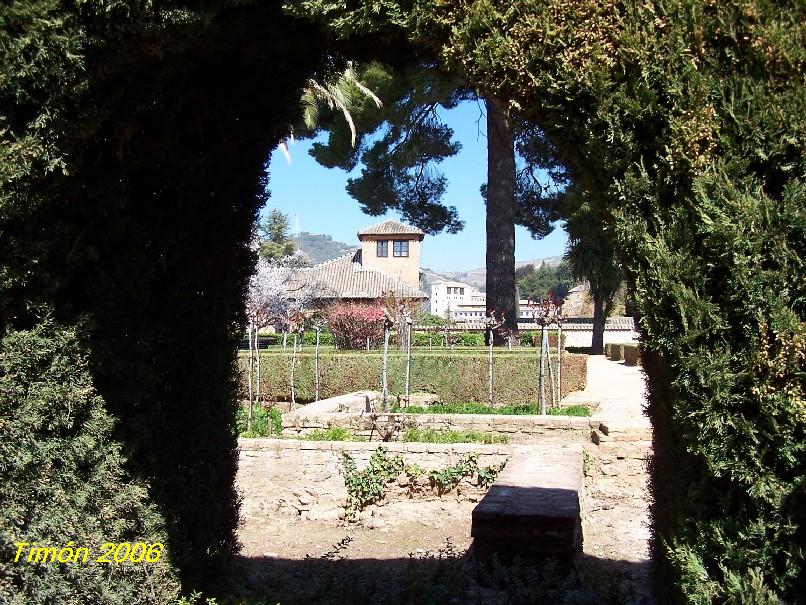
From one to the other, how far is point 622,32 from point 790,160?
0.62 meters

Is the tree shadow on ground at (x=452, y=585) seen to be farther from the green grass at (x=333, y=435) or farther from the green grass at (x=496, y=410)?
the green grass at (x=496, y=410)

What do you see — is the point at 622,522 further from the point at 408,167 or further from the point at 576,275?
the point at 576,275

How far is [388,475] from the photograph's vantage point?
26.2 feet

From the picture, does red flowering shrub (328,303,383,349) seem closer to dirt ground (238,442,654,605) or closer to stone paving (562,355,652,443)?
stone paving (562,355,652,443)

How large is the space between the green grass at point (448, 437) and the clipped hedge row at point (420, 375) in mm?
3607

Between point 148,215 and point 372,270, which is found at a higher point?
point 372,270

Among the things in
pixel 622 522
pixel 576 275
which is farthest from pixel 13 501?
pixel 576 275

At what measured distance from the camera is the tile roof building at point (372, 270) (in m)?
37.7

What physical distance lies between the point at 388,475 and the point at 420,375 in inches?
213

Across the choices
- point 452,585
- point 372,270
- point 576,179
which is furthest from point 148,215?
point 372,270

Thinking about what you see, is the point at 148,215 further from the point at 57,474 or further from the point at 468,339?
the point at 468,339

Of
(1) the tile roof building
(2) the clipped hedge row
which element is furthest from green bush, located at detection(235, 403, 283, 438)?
(1) the tile roof building

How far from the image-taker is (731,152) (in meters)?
2.04

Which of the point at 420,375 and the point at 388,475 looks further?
the point at 420,375
